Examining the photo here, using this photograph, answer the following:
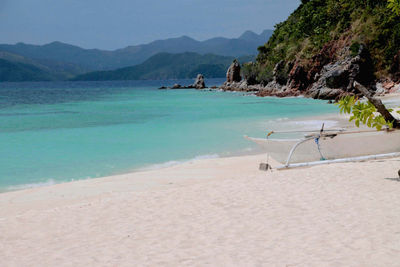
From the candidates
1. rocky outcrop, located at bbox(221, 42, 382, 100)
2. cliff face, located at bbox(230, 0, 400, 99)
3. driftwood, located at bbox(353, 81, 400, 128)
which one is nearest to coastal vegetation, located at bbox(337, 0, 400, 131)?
driftwood, located at bbox(353, 81, 400, 128)

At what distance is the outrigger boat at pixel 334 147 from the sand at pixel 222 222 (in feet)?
1.92

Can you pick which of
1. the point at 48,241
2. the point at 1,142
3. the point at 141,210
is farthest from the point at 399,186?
the point at 1,142

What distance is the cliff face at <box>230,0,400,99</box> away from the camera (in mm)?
46531

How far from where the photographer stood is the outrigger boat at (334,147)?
1150 cm

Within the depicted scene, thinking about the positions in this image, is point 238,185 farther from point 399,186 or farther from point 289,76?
point 289,76

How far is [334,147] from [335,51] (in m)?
43.9

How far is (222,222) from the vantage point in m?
7.16

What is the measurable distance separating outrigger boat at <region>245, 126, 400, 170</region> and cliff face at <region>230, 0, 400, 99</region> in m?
31.8

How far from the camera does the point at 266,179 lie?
1035 cm

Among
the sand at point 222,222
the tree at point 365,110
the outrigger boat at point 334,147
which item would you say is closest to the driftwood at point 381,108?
the tree at point 365,110

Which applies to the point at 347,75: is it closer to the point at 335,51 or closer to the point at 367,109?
the point at 335,51

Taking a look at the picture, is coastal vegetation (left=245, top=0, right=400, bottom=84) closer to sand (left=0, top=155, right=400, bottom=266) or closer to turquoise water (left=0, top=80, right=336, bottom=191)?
turquoise water (left=0, top=80, right=336, bottom=191)

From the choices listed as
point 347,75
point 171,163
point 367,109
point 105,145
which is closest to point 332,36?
point 347,75

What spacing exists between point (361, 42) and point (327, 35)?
759cm
